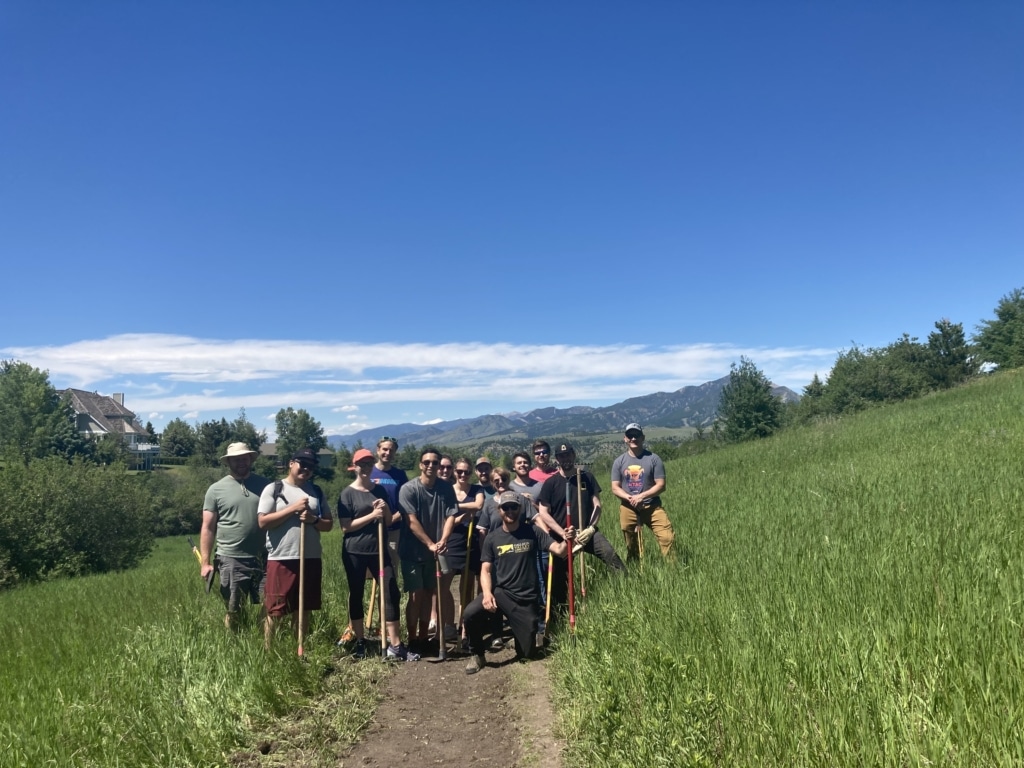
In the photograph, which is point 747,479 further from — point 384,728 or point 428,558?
point 384,728

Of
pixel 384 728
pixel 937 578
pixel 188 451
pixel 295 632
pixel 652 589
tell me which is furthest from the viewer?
pixel 188 451

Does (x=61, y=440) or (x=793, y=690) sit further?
(x=61, y=440)

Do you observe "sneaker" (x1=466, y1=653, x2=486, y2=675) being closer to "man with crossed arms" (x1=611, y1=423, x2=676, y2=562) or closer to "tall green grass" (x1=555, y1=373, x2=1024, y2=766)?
"tall green grass" (x1=555, y1=373, x2=1024, y2=766)

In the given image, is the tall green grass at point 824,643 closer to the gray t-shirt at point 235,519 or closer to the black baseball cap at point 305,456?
the black baseball cap at point 305,456

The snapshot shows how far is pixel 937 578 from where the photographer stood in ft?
12.3

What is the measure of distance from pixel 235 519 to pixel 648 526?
4707mm

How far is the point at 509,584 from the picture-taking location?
615 centimetres

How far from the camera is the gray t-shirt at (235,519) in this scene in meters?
6.00

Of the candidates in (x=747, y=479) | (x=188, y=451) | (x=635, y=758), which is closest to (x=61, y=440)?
(x=188, y=451)

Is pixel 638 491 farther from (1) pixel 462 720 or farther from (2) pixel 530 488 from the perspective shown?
(1) pixel 462 720

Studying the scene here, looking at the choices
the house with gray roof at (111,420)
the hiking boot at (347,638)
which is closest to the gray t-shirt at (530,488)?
the hiking boot at (347,638)

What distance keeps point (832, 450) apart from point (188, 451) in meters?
112

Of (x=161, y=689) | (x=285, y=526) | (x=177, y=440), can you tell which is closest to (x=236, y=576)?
(x=285, y=526)

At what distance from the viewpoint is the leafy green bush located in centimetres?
2864
